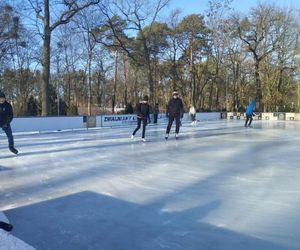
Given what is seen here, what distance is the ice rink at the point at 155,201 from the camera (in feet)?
12.5

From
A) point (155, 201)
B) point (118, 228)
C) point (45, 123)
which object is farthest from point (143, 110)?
point (45, 123)

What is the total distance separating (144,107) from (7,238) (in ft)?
33.9

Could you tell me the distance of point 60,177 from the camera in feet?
22.9

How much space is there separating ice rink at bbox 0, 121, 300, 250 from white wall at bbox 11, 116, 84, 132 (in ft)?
36.4

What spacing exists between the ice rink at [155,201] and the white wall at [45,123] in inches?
437

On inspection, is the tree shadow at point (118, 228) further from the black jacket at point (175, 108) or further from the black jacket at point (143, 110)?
the black jacket at point (175, 108)

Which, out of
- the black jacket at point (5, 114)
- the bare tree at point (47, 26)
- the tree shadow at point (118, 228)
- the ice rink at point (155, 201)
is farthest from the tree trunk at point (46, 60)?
the tree shadow at point (118, 228)

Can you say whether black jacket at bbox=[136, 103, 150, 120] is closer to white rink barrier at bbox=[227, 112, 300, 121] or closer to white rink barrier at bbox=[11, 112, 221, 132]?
white rink barrier at bbox=[11, 112, 221, 132]

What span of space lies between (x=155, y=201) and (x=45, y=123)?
1657 cm

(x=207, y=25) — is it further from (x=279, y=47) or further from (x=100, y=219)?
(x=100, y=219)

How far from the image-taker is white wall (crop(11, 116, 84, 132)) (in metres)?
19.7

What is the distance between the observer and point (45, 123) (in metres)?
20.8

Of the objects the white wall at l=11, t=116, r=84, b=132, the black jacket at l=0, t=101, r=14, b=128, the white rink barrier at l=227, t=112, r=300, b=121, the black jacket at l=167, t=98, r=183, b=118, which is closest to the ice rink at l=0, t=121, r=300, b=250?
the black jacket at l=0, t=101, r=14, b=128

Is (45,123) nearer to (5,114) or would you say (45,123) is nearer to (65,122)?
(65,122)
